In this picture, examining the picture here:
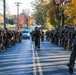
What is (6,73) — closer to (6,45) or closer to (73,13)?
(6,45)

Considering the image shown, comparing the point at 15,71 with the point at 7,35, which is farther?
the point at 7,35

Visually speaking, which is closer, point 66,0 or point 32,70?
point 32,70

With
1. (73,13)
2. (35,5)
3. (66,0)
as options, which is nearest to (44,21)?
(35,5)

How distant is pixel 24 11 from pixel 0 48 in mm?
128276

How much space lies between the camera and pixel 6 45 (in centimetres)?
3416

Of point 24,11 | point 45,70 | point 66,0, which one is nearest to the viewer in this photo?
point 45,70

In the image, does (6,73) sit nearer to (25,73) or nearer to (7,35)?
(25,73)

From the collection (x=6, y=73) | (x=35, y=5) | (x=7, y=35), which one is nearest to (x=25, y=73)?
(x=6, y=73)

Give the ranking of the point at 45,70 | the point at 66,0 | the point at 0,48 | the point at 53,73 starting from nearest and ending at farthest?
1. the point at 53,73
2. the point at 45,70
3. the point at 0,48
4. the point at 66,0

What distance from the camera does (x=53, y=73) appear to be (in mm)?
13977

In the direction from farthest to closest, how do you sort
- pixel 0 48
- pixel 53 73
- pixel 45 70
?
pixel 0 48
pixel 45 70
pixel 53 73

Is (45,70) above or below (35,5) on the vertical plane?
below

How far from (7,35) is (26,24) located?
407 feet

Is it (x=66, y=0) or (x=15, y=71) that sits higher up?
(x=66, y=0)
